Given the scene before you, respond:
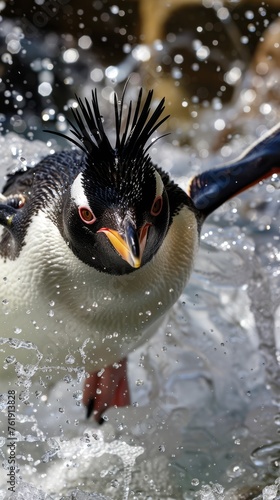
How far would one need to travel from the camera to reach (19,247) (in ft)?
4.38

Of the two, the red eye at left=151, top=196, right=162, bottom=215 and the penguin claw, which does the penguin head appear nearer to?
the red eye at left=151, top=196, right=162, bottom=215

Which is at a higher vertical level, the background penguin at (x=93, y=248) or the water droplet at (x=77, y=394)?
the background penguin at (x=93, y=248)

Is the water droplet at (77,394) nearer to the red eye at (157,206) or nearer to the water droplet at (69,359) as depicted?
the water droplet at (69,359)

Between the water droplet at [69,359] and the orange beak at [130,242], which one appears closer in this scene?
the orange beak at [130,242]

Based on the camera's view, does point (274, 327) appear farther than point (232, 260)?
No

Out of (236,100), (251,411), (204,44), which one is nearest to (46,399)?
(251,411)

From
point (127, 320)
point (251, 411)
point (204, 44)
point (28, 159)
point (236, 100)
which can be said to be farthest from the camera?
point (204, 44)

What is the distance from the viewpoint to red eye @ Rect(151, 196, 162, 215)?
113cm

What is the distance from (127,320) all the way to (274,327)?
2.34 feet

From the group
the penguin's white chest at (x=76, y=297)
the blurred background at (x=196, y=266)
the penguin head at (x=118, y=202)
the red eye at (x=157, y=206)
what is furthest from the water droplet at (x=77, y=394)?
the red eye at (x=157, y=206)

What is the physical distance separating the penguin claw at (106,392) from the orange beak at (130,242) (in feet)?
1.76

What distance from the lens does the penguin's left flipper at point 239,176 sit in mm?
1522

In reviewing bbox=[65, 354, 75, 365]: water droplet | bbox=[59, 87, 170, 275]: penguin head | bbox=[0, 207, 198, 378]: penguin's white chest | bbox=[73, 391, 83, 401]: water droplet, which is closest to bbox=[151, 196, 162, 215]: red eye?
bbox=[59, 87, 170, 275]: penguin head

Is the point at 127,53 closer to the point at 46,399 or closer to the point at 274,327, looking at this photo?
the point at 274,327
